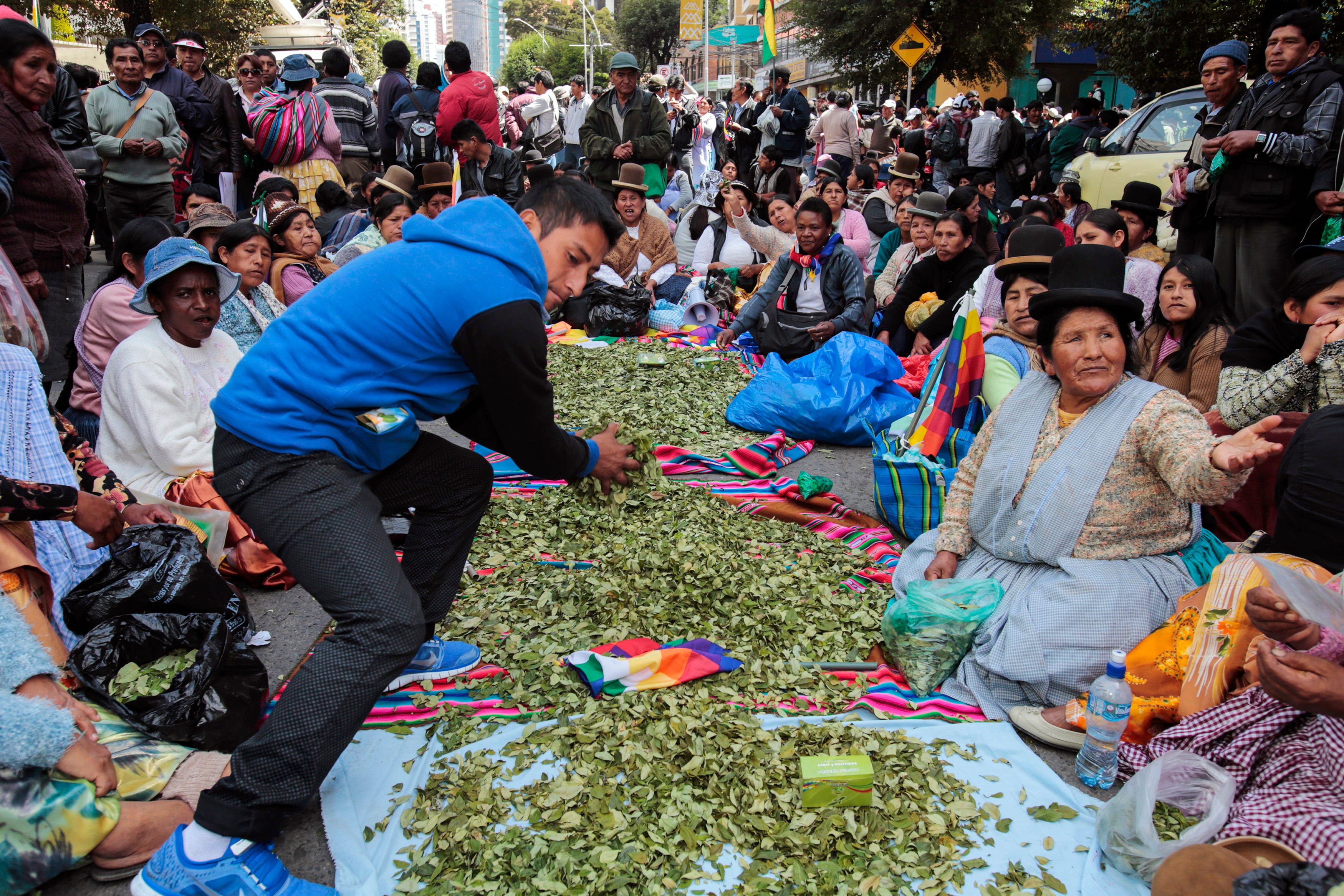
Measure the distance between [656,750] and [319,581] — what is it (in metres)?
1.04

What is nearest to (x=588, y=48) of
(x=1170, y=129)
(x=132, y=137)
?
(x=1170, y=129)

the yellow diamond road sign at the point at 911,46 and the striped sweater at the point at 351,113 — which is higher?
the yellow diamond road sign at the point at 911,46

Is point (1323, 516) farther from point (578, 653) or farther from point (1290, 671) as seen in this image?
point (578, 653)

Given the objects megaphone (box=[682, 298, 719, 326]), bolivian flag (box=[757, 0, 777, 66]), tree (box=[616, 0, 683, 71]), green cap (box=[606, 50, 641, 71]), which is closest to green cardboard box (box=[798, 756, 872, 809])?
megaphone (box=[682, 298, 719, 326])

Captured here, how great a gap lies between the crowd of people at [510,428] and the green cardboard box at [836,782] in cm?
74

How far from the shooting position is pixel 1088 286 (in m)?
3.09

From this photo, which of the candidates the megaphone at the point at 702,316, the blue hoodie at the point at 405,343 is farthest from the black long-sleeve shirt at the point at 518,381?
the megaphone at the point at 702,316

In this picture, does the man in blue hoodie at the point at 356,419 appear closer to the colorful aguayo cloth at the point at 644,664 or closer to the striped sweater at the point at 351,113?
the colorful aguayo cloth at the point at 644,664

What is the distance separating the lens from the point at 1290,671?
1.95 m

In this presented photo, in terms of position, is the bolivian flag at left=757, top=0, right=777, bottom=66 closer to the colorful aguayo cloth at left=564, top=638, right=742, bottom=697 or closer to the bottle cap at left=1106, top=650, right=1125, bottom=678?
the colorful aguayo cloth at left=564, top=638, right=742, bottom=697

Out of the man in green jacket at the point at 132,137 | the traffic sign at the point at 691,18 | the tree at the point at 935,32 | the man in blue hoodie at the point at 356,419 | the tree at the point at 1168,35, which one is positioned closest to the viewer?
the man in blue hoodie at the point at 356,419

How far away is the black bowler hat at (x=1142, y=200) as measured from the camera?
5906 millimetres

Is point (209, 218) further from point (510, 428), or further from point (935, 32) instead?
point (935, 32)

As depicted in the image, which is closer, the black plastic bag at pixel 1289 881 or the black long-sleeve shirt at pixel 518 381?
the black plastic bag at pixel 1289 881
